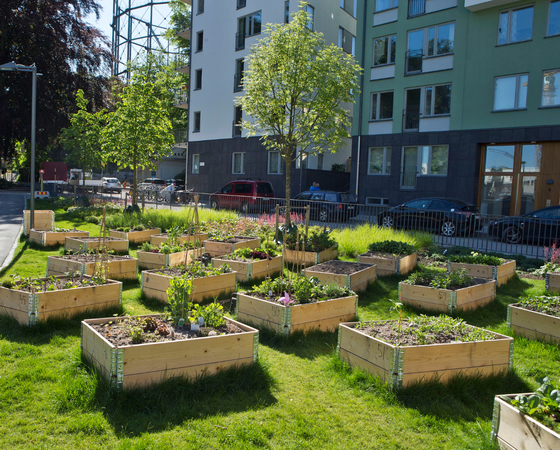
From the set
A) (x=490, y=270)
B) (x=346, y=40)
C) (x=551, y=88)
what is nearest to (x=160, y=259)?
(x=490, y=270)

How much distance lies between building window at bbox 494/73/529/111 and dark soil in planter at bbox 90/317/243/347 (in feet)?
72.5

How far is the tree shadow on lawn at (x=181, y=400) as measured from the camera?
12.1ft

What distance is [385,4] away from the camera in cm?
2728

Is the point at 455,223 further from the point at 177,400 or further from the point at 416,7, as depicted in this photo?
the point at 416,7

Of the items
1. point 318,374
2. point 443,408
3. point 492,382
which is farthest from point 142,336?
point 492,382

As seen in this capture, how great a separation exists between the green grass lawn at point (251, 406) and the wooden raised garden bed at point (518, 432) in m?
0.20

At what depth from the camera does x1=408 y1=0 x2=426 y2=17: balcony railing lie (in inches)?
1004

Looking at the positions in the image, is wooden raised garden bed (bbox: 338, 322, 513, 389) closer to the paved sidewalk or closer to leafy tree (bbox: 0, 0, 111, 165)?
the paved sidewalk

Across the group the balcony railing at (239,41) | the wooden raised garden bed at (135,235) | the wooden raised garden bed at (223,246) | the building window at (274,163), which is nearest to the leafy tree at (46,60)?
A: the balcony railing at (239,41)

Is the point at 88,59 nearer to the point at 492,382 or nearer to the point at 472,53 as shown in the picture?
the point at 472,53

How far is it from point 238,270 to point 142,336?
13.0 ft

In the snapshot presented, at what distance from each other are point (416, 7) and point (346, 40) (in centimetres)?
787

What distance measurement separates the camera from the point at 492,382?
455cm

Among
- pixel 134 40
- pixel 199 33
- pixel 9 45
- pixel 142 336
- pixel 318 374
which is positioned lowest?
pixel 318 374
